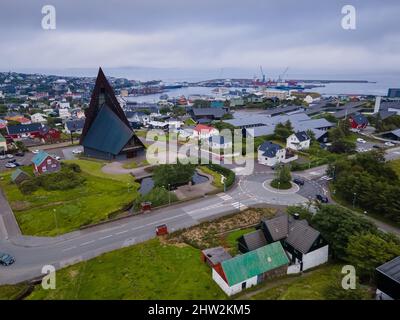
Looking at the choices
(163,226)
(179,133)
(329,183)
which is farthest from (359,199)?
(179,133)

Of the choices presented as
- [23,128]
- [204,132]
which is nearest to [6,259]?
[204,132]

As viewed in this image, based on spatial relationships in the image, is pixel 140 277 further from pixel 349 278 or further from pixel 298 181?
pixel 298 181

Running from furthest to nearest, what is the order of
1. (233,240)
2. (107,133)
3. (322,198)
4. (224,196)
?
(107,133) → (224,196) → (322,198) → (233,240)

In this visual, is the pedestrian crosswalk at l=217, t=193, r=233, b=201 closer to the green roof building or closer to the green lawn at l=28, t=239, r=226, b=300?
the green lawn at l=28, t=239, r=226, b=300

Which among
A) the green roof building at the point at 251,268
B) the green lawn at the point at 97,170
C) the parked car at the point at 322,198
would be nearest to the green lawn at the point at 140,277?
the green roof building at the point at 251,268
